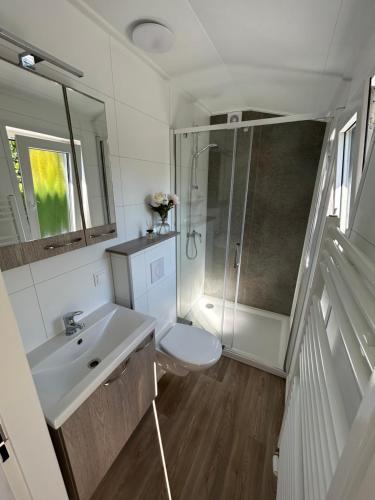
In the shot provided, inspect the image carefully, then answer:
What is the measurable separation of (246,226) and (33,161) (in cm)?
230

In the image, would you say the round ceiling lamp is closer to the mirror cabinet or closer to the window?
the mirror cabinet

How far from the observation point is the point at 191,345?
1772mm

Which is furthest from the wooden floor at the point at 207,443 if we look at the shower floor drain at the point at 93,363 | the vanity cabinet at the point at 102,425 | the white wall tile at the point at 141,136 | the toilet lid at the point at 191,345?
the white wall tile at the point at 141,136

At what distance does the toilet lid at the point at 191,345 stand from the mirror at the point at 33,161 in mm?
1195

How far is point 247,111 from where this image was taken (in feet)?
7.95

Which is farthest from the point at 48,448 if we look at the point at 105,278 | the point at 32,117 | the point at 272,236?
the point at 272,236

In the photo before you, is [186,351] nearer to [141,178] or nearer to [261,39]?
[141,178]

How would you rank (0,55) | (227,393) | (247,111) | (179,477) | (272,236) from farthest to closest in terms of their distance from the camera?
(272,236)
(247,111)
(227,393)
(179,477)
(0,55)

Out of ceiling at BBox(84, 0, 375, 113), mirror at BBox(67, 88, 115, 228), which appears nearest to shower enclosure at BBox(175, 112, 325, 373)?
ceiling at BBox(84, 0, 375, 113)

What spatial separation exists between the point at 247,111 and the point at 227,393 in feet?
9.45

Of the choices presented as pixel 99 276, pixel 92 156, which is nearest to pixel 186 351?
pixel 99 276

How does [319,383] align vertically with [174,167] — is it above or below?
below

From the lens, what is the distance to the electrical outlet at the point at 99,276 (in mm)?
1410

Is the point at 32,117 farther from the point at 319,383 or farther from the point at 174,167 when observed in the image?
the point at 319,383
